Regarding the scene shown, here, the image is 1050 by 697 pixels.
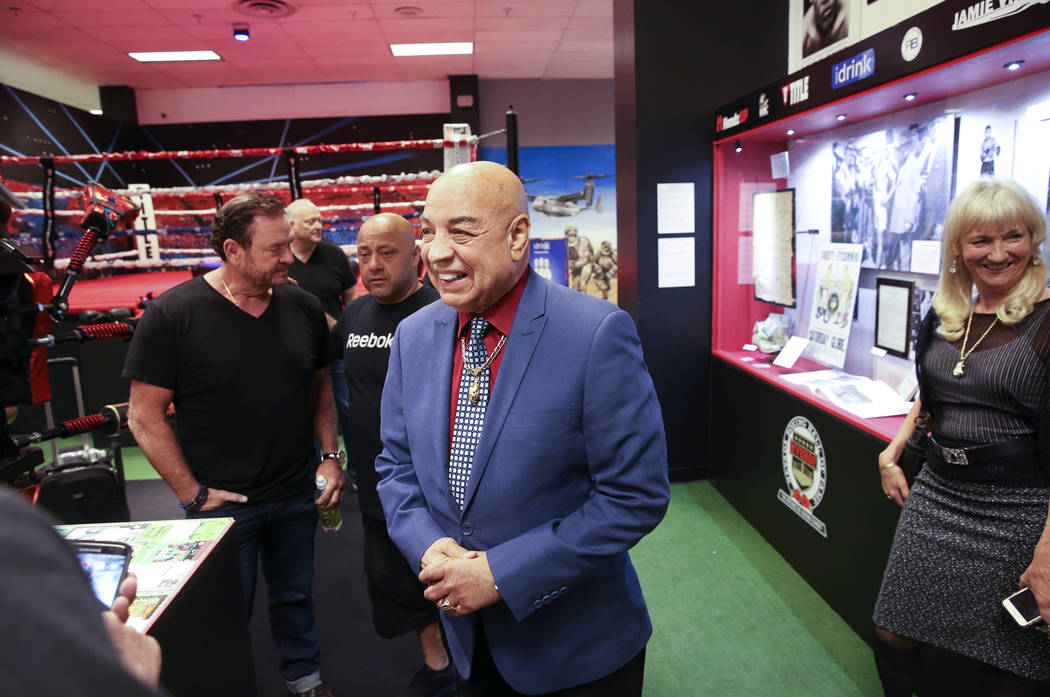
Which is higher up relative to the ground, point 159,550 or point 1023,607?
point 159,550

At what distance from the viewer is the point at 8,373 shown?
6.27ft

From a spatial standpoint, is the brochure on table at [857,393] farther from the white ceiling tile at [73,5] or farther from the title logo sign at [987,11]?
the white ceiling tile at [73,5]

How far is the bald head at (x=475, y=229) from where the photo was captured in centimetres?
113

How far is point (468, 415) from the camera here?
1.25m

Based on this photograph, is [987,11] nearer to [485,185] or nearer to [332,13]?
[485,185]

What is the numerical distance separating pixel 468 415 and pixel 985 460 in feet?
4.19

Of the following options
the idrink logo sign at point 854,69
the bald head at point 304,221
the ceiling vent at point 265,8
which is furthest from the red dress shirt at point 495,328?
the ceiling vent at point 265,8

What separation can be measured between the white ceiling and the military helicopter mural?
5.22 feet

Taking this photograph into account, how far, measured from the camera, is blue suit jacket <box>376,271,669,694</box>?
1.14 metres

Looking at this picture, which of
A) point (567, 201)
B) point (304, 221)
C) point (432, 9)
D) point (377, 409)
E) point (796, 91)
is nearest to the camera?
point (377, 409)

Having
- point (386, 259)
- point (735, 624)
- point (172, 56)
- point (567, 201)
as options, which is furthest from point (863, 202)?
point (172, 56)

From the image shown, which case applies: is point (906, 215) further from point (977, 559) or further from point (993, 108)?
point (977, 559)

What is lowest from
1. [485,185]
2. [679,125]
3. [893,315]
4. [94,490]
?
[94,490]

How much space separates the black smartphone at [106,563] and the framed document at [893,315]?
2666mm
